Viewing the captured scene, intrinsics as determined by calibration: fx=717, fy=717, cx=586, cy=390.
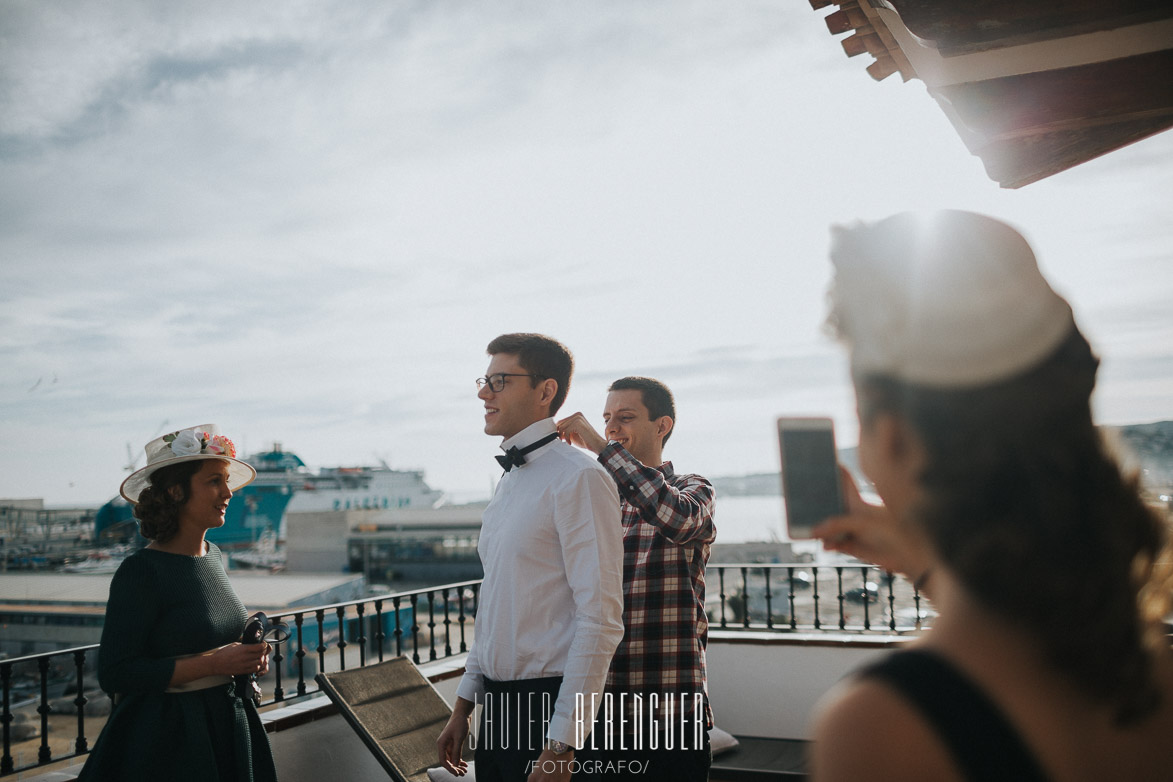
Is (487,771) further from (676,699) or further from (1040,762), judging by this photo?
(1040,762)

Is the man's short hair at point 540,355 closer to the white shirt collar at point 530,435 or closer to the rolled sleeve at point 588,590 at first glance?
the white shirt collar at point 530,435

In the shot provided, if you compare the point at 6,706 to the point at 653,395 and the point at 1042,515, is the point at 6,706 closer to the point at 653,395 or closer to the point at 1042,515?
the point at 653,395

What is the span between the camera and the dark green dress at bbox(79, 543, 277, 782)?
2.44 metres

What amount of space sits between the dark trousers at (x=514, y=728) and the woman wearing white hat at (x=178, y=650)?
102 centimetres

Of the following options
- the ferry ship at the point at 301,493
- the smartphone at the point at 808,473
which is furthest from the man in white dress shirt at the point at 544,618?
the ferry ship at the point at 301,493

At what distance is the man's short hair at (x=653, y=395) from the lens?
3.14 m

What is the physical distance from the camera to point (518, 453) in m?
2.43

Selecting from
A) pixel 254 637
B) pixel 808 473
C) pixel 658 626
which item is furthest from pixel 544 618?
pixel 808 473

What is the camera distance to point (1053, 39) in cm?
203

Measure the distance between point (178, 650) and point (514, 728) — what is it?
1.31 metres

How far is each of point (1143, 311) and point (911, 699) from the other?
412cm

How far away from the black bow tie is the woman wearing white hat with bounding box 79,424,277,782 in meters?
1.21

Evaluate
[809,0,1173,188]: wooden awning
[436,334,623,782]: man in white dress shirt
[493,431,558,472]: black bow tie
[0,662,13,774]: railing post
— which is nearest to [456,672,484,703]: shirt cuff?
[436,334,623,782]: man in white dress shirt

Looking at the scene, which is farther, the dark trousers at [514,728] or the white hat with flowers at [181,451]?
the white hat with flowers at [181,451]
